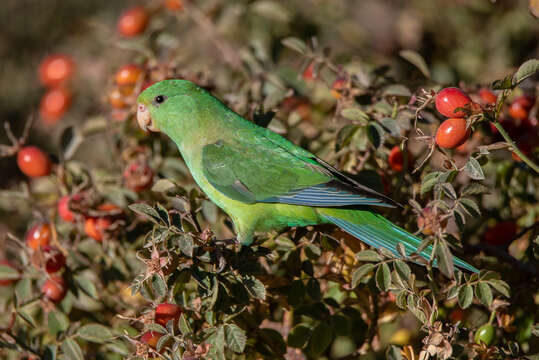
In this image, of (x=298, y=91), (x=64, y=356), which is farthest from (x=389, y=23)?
(x=64, y=356)

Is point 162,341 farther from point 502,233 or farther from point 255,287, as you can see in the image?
point 502,233

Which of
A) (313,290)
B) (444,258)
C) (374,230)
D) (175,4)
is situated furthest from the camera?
(175,4)

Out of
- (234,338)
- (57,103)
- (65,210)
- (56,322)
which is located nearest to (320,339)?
(234,338)

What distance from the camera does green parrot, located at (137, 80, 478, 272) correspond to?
209 cm

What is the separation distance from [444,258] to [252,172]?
1098 millimetres

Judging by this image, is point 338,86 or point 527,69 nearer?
point 527,69

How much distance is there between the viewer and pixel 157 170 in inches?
97.4

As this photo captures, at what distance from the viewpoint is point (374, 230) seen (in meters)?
2.02

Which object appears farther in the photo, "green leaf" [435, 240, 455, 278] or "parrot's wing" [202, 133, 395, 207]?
"parrot's wing" [202, 133, 395, 207]

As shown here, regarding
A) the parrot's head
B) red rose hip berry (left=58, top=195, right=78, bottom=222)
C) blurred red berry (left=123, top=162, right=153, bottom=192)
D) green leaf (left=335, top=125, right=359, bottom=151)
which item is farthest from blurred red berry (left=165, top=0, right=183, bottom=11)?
green leaf (left=335, top=125, right=359, bottom=151)

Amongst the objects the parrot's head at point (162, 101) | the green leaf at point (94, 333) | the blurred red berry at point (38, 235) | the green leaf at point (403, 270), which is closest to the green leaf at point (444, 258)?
the green leaf at point (403, 270)

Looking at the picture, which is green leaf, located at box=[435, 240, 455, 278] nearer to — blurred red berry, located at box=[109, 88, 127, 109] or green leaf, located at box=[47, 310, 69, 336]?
green leaf, located at box=[47, 310, 69, 336]

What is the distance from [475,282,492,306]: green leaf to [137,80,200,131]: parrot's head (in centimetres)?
151

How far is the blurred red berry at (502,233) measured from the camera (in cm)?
211
